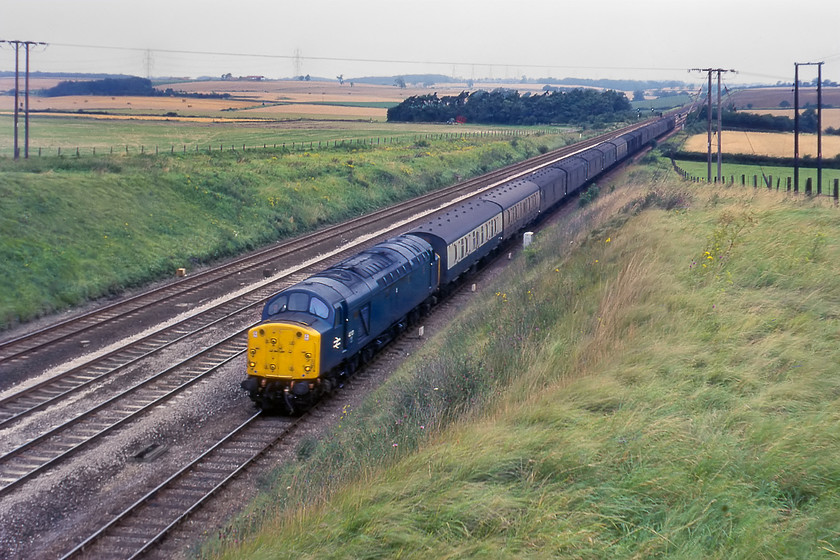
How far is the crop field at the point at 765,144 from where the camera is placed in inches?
2453

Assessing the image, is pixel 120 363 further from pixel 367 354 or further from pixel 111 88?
pixel 111 88

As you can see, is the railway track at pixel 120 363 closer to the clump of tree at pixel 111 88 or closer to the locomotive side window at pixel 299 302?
the locomotive side window at pixel 299 302

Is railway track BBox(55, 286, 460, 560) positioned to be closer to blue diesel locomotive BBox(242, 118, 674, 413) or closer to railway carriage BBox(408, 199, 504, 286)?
Answer: blue diesel locomotive BBox(242, 118, 674, 413)

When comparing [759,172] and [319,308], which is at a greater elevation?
[759,172]

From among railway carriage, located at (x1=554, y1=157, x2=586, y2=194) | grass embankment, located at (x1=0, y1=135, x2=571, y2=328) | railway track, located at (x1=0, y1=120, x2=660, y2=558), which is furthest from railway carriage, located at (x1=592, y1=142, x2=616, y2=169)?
railway track, located at (x1=0, y1=120, x2=660, y2=558)

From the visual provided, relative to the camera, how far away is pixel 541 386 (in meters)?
11.4

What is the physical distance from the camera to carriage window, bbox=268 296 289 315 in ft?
55.8

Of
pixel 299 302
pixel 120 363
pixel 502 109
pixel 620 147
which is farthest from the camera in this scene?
pixel 502 109

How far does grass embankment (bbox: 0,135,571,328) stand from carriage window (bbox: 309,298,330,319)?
11.9 meters

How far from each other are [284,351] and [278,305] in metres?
1.40

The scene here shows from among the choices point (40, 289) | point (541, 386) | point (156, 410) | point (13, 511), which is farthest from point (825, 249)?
point (40, 289)

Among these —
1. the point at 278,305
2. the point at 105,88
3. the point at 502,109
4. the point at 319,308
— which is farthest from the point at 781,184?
the point at 105,88

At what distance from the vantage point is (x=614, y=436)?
8.69 meters

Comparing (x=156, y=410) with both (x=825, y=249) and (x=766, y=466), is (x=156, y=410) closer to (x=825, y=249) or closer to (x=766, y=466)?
(x=766, y=466)
